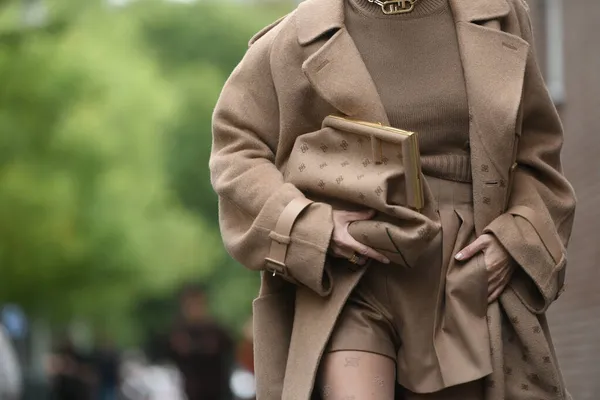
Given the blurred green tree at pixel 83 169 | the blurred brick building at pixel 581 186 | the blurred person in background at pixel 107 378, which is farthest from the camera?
the blurred person in background at pixel 107 378

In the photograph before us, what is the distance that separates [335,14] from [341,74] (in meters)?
0.22

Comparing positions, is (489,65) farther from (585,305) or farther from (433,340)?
Answer: (585,305)

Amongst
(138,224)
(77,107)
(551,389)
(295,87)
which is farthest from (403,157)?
(138,224)

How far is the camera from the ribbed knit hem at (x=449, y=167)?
17.2 ft

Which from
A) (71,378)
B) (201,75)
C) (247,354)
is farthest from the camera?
(201,75)

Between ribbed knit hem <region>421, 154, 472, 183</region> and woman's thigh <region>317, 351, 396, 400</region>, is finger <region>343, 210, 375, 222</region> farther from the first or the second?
woman's thigh <region>317, 351, 396, 400</region>

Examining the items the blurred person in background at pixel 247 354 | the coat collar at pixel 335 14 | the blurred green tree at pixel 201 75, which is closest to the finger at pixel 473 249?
the coat collar at pixel 335 14

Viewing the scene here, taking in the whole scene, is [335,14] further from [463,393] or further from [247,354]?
[247,354]

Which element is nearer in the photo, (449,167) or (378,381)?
(378,381)

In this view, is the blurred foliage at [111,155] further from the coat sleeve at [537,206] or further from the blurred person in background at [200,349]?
the coat sleeve at [537,206]

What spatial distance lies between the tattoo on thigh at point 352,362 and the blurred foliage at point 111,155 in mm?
21248

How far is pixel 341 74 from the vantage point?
17.2 ft

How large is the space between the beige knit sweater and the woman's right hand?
27 centimetres

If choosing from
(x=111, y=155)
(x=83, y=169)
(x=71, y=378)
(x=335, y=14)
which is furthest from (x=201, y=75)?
(x=335, y=14)
